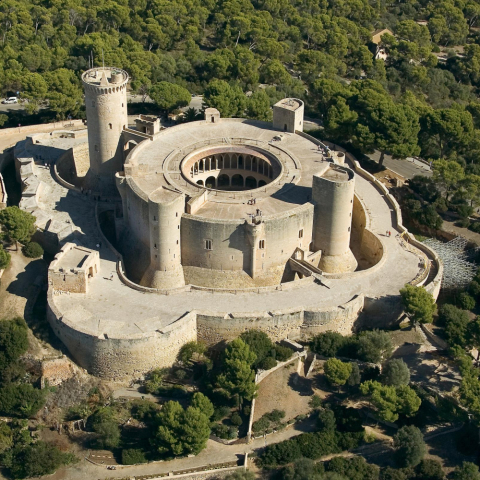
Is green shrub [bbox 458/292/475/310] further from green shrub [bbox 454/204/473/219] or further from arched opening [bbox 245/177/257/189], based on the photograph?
arched opening [bbox 245/177/257/189]

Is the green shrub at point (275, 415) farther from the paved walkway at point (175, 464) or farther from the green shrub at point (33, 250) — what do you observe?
the green shrub at point (33, 250)

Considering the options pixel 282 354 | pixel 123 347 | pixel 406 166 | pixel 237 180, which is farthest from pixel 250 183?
pixel 123 347

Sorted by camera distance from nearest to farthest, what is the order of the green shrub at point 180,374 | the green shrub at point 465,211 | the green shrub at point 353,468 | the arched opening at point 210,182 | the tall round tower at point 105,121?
the green shrub at point 353,468 < the green shrub at point 180,374 < the tall round tower at point 105,121 < the green shrub at point 465,211 < the arched opening at point 210,182

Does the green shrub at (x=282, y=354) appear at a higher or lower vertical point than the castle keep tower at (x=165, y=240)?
lower

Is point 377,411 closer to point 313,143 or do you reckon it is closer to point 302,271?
point 302,271

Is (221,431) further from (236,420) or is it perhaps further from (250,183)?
(250,183)

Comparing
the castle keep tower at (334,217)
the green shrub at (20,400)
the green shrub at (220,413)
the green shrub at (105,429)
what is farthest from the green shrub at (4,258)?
the castle keep tower at (334,217)
